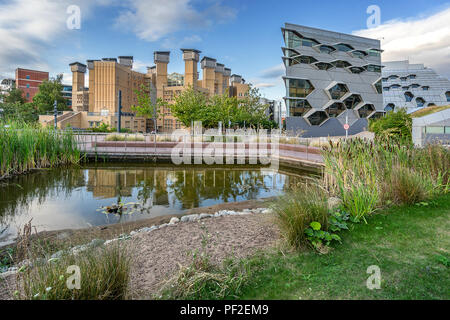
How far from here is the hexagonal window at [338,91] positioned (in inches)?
1747

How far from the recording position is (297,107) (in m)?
42.4

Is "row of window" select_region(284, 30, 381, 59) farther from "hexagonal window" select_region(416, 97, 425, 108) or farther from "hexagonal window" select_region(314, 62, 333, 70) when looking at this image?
"hexagonal window" select_region(416, 97, 425, 108)

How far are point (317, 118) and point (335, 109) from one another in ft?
13.5

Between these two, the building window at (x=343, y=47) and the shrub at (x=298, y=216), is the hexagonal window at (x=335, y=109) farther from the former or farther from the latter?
the shrub at (x=298, y=216)

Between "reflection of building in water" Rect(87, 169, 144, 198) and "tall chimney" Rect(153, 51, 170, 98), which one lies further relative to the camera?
"tall chimney" Rect(153, 51, 170, 98)

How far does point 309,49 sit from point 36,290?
4775cm

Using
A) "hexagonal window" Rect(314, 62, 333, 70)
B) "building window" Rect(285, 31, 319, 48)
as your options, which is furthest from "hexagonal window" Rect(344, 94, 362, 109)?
"building window" Rect(285, 31, 319, 48)

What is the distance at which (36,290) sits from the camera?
2.00 meters

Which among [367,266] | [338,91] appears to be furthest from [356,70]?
[367,266]

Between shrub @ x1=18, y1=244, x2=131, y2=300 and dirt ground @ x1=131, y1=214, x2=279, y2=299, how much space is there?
205 mm

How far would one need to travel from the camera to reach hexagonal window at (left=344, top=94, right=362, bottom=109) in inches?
1807
